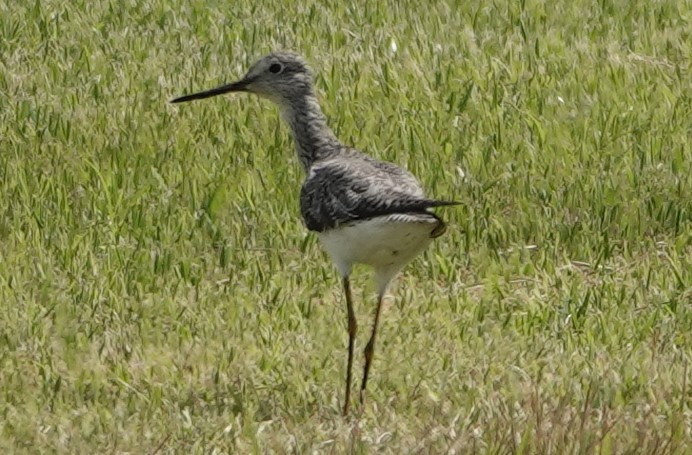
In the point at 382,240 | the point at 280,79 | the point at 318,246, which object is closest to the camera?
the point at 382,240

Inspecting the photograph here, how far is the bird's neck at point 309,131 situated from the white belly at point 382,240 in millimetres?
751

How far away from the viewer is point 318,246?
930 centimetres

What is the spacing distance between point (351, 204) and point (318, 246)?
186 cm

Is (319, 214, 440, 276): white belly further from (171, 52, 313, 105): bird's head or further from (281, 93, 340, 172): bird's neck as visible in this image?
(171, 52, 313, 105): bird's head

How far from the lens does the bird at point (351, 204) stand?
726 cm

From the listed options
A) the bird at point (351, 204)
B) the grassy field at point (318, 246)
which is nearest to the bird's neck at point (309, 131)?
the bird at point (351, 204)

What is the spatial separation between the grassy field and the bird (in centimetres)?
53

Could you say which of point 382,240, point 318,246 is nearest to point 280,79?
point 318,246

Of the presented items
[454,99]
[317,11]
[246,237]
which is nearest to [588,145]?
[454,99]

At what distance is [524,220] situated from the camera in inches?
376

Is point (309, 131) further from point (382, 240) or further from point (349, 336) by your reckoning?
point (382, 240)

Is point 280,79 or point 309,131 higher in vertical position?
point 280,79

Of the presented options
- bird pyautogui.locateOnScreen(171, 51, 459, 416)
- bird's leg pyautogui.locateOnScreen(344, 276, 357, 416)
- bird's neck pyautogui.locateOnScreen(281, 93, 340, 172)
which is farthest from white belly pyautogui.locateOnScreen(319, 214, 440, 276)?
bird's neck pyautogui.locateOnScreen(281, 93, 340, 172)

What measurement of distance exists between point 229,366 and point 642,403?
1751 mm
